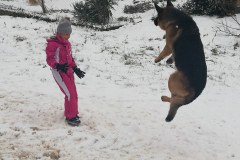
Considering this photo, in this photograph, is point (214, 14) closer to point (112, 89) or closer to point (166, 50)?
point (112, 89)

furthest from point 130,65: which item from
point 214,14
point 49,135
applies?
point 214,14

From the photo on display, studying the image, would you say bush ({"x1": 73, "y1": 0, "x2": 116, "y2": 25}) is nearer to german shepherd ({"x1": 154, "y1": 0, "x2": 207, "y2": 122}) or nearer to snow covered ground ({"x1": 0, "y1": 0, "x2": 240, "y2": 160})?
snow covered ground ({"x1": 0, "y1": 0, "x2": 240, "y2": 160})

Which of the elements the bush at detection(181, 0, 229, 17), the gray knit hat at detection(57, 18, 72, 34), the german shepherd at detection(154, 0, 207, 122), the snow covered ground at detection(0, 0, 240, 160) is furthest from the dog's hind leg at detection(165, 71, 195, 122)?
the bush at detection(181, 0, 229, 17)

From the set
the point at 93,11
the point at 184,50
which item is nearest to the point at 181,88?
the point at 184,50

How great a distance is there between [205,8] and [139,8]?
589 cm

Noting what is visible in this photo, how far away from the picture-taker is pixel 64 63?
366 centimetres

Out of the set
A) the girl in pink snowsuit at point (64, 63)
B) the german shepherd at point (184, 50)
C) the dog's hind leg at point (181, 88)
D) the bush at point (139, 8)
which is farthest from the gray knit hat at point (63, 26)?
the bush at point (139, 8)

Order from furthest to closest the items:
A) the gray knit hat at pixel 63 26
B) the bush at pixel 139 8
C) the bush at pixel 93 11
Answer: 1. the bush at pixel 139 8
2. the bush at pixel 93 11
3. the gray knit hat at pixel 63 26

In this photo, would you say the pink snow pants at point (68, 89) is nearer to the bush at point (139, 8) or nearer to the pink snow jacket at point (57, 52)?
the pink snow jacket at point (57, 52)

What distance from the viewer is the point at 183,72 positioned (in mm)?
2426

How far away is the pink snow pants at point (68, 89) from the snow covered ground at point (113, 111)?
0.92 ft

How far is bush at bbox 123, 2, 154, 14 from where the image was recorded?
1733 centimetres

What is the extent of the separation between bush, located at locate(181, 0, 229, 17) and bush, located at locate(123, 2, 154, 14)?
12.9 feet

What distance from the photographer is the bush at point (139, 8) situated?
17328mm
